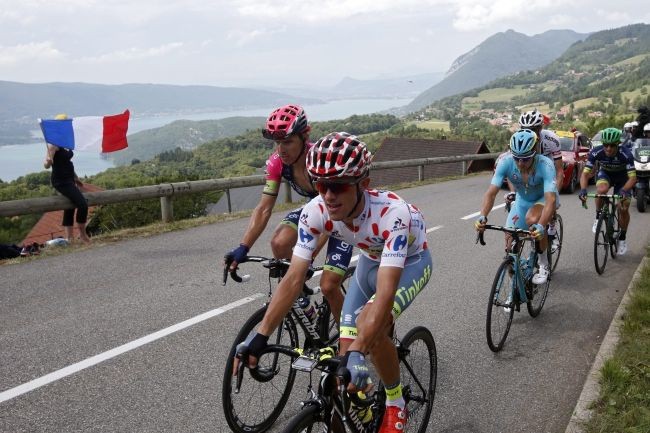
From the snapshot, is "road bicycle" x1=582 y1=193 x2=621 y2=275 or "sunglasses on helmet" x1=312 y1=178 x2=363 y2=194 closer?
"sunglasses on helmet" x1=312 y1=178 x2=363 y2=194

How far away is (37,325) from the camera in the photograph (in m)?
5.55

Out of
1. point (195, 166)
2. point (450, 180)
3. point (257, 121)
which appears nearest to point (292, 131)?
point (450, 180)

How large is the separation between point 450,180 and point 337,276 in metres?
18.1

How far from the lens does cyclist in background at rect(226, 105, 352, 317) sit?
3.88 metres

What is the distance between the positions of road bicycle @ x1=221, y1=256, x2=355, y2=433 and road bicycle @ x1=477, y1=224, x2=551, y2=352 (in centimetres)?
187

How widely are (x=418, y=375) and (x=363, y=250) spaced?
3.06ft

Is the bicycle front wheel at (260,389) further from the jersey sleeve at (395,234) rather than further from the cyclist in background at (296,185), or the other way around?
the jersey sleeve at (395,234)

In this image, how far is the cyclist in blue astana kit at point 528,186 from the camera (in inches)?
222

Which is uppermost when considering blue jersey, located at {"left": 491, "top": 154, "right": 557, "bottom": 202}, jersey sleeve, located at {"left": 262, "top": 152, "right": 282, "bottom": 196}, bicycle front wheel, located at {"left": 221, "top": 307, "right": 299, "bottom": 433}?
jersey sleeve, located at {"left": 262, "top": 152, "right": 282, "bottom": 196}

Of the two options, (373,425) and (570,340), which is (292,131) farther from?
(570,340)

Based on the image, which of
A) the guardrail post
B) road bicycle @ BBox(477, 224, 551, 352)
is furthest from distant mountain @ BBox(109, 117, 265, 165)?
road bicycle @ BBox(477, 224, 551, 352)

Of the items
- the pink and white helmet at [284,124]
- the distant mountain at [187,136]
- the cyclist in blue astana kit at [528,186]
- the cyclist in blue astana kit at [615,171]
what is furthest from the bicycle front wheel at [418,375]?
the distant mountain at [187,136]

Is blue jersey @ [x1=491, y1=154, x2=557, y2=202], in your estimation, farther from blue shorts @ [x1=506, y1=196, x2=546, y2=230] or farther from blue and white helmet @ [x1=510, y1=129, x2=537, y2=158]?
blue and white helmet @ [x1=510, y1=129, x2=537, y2=158]

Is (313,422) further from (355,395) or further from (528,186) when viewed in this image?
(528,186)
